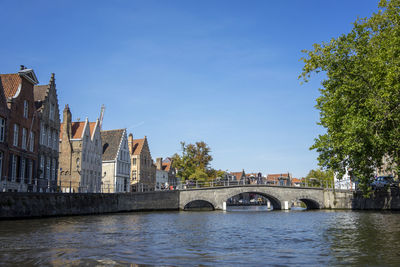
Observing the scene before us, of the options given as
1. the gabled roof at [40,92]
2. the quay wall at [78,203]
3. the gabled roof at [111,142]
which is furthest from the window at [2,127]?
the gabled roof at [111,142]

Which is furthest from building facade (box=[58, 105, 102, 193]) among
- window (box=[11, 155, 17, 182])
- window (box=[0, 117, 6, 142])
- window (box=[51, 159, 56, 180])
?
window (box=[0, 117, 6, 142])

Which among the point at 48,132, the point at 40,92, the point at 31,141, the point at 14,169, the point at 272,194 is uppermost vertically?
the point at 40,92

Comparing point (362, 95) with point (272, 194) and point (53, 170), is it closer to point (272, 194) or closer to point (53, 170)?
point (272, 194)

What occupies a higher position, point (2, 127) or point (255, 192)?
point (2, 127)

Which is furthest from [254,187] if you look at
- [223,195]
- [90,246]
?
[90,246]

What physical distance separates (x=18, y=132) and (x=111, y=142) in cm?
3083

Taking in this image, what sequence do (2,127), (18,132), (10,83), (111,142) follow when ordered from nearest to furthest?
(2,127) → (18,132) → (10,83) → (111,142)

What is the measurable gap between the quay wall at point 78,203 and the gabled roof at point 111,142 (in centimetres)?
1680

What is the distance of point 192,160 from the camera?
6338 centimetres

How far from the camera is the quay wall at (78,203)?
2491 centimetres

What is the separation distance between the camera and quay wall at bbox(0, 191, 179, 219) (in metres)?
24.9

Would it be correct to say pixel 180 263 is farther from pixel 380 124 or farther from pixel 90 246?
pixel 380 124

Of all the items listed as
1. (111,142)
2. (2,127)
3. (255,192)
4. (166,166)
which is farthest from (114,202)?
(166,166)

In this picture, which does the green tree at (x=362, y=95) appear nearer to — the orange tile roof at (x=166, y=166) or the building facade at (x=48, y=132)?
the building facade at (x=48, y=132)
